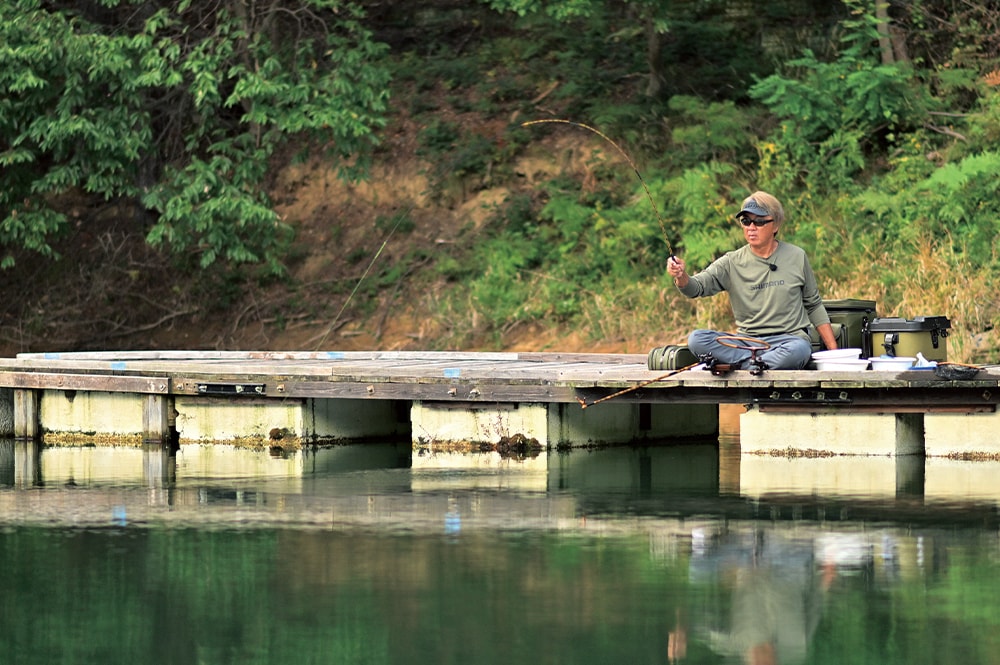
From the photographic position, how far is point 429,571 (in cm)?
870

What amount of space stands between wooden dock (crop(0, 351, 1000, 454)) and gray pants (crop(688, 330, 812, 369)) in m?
0.11

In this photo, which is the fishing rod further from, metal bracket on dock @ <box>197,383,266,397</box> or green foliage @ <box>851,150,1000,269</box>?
green foliage @ <box>851,150,1000,269</box>

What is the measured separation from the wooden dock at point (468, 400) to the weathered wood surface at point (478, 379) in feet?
0.04

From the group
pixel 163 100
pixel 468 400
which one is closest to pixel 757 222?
pixel 468 400

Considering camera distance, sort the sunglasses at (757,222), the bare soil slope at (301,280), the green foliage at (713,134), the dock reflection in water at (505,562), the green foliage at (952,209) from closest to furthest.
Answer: the dock reflection in water at (505,562)
the sunglasses at (757,222)
the green foliage at (952,209)
the green foliage at (713,134)
the bare soil slope at (301,280)

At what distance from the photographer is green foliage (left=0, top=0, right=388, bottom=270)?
64.6 feet

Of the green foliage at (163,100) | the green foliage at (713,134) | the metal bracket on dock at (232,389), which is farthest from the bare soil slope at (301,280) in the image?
the metal bracket on dock at (232,389)

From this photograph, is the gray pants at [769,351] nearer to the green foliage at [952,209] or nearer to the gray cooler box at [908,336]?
the gray cooler box at [908,336]

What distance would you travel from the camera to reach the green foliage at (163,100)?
1969cm

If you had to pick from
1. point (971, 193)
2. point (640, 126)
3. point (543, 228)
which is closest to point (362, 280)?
point (543, 228)

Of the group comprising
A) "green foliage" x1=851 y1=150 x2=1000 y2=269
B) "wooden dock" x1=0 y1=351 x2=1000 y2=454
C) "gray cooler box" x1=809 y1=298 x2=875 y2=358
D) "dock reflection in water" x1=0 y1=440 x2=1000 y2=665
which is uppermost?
"green foliage" x1=851 y1=150 x2=1000 y2=269

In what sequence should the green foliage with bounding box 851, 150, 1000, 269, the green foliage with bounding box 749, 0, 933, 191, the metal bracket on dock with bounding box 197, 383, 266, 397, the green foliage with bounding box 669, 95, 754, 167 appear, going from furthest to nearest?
the green foliage with bounding box 669, 95, 754, 167, the green foliage with bounding box 749, 0, 933, 191, the green foliage with bounding box 851, 150, 1000, 269, the metal bracket on dock with bounding box 197, 383, 266, 397

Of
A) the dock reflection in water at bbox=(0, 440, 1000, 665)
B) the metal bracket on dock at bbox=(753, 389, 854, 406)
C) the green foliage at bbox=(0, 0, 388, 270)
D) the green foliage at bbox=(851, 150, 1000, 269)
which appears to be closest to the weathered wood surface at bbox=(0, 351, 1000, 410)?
the metal bracket on dock at bbox=(753, 389, 854, 406)

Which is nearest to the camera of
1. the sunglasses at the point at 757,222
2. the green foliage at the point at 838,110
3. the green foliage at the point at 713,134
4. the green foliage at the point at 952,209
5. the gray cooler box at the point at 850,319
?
the sunglasses at the point at 757,222
